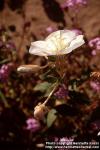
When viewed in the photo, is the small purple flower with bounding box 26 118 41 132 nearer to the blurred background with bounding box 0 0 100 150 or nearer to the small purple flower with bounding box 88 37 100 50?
the blurred background with bounding box 0 0 100 150

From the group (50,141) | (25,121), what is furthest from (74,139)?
(25,121)

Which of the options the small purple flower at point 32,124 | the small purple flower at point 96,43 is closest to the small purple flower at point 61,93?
the small purple flower at point 96,43

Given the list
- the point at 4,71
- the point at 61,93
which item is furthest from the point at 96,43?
the point at 4,71

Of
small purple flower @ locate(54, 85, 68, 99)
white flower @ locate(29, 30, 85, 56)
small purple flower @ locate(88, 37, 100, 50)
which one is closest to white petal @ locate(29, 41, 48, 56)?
white flower @ locate(29, 30, 85, 56)

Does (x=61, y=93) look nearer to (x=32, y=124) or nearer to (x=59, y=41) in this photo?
(x=59, y=41)

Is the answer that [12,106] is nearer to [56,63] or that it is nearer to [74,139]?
[74,139]

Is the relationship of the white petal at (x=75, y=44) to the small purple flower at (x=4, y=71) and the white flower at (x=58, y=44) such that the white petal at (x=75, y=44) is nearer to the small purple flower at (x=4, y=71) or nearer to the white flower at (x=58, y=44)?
the white flower at (x=58, y=44)

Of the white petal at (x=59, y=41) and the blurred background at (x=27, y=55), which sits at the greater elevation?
the blurred background at (x=27, y=55)
